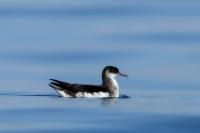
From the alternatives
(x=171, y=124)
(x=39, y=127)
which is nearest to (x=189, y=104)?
(x=171, y=124)

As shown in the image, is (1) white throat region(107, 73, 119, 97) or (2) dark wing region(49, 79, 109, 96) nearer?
(2) dark wing region(49, 79, 109, 96)

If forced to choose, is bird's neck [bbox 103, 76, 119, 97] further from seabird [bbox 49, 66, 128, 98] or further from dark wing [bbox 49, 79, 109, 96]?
dark wing [bbox 49, 79, 109, 96]

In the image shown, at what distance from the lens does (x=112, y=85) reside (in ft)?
70.7

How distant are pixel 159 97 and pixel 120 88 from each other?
7.92ft

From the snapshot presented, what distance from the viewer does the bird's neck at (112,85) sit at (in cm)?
2098

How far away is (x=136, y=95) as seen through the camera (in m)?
19.9

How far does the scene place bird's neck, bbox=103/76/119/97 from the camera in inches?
826

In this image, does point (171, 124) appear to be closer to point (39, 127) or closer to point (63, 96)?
point (39, 127)

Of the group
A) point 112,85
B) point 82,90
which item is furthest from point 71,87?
point 112,85

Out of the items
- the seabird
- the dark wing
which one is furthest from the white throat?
the dark wing

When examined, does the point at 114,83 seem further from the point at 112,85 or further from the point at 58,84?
the point at 58,84

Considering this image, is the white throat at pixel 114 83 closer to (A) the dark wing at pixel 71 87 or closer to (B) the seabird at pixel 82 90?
(B) the seabird at pixel 82 90

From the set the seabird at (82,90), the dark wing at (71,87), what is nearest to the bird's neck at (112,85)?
the seabird at (82,90)

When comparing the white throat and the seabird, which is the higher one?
the white throat
